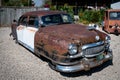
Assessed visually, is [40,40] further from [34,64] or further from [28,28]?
[28,28]

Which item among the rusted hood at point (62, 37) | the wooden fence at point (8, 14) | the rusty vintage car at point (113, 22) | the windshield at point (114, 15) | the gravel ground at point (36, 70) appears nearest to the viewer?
the rusted hood at point (62, 37)

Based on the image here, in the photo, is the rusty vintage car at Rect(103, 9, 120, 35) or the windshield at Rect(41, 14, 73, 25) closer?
the windshield at Rect(41, 14, 73, 25)

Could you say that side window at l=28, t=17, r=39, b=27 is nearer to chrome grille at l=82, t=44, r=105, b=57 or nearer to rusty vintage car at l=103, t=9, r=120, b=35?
chrome grille at l=82, t=44, r=105, b=57

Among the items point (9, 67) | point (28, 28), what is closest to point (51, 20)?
point (28, 28)

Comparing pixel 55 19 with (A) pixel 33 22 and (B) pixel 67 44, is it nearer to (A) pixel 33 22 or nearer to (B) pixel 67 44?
(A) pixel 33 22

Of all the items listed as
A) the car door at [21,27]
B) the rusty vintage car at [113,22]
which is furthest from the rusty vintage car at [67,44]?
the rusty vintage car at [113,22]

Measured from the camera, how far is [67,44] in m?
6.15

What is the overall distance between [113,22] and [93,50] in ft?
25.4

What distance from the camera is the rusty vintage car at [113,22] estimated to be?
13.6 metres

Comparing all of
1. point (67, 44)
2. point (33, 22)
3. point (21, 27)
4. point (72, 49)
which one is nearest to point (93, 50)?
point (72, 49)

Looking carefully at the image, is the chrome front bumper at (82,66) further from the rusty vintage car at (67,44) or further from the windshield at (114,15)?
the windshield at (114,15)

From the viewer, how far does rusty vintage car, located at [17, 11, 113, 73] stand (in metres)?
6.18

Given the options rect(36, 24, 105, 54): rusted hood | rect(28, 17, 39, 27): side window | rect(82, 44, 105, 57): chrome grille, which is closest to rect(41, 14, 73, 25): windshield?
rect(28, 17, 39, 27): side window

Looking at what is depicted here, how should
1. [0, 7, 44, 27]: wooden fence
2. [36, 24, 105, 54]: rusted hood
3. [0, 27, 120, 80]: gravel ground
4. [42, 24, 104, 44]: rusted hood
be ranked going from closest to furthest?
[36, 24, 105, 54]: rusted hood < [42, 24, 104, 44]: rusted hood < [0, 27, 120, 80]: gravel ground < [0, 7, 44, 27]: wooden fence
